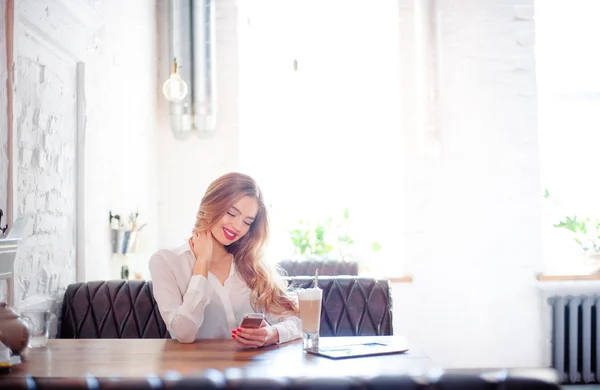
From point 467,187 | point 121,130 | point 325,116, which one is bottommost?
point 467,187

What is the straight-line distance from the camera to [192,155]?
4.32 metres

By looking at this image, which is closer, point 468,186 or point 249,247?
point 249,247

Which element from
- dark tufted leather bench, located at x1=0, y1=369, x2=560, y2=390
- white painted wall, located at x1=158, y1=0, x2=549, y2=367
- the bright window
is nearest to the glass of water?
dark tufted leather bench, located at x1=0, y1=369, x2=560, y2=390

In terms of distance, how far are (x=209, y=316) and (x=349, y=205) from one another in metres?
2.62

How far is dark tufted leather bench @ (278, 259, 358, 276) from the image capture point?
380cm

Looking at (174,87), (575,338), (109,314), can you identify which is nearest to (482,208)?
(575,338)

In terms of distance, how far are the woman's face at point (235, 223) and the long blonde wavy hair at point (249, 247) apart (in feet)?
0.05

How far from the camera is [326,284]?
2605 mm

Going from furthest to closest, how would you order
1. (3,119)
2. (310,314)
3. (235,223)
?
(235,223), (3,119), (310,314)

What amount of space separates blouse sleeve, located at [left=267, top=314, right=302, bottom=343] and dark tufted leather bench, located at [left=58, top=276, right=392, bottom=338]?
0.48m

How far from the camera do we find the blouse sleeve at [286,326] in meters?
1.82

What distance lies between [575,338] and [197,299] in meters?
3.07

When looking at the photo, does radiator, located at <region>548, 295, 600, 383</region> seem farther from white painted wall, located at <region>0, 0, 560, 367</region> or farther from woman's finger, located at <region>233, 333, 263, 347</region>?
woman's finger, located at <region>233, 333, 263, 347</region>

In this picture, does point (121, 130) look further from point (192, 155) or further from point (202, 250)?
point (202, 250)
